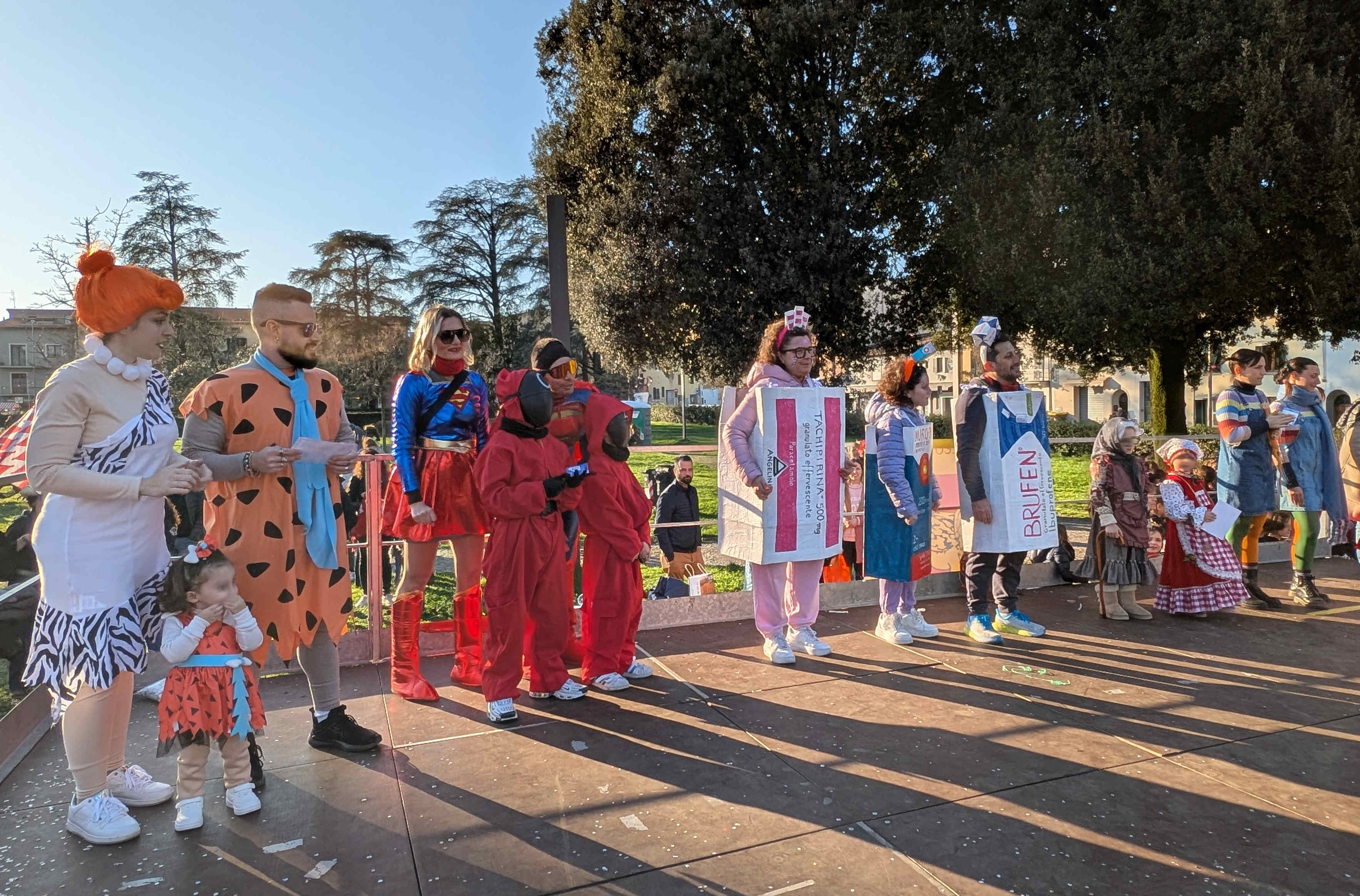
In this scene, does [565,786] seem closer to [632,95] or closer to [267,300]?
[267,300]

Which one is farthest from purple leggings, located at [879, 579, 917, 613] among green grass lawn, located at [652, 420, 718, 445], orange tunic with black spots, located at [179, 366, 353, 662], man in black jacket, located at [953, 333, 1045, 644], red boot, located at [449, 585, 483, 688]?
green grass lawn, located at [652, 420, 718, 445]

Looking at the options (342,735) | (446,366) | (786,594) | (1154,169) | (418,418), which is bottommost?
(342,735)

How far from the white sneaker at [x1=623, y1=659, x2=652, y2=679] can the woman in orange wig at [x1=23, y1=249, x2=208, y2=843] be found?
2.24 meters

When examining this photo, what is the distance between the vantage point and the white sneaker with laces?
15.0ft

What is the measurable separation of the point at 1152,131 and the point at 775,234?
594 cm

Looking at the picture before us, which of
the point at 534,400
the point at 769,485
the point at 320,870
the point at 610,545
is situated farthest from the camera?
the point at 769,485

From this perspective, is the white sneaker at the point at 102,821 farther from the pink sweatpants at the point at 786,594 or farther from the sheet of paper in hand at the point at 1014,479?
the sheet of paper in hand at the point at 1014,479

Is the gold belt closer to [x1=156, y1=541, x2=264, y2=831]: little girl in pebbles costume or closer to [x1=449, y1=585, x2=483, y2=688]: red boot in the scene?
[x1=449, y1=585, x2=483, y2=688]: red boot

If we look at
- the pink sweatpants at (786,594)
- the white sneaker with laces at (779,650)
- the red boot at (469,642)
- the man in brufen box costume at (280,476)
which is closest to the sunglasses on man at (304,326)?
→ the man in brufen box costume at (280,476)

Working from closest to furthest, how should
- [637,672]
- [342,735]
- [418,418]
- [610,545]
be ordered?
[342,735] → [418,418] → [610,545] → [637,672]

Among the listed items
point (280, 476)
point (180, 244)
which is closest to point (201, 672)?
point (280, 476)

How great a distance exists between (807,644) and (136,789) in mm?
3286

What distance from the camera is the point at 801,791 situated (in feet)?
9.83

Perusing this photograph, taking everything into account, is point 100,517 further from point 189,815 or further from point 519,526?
point 519,526
